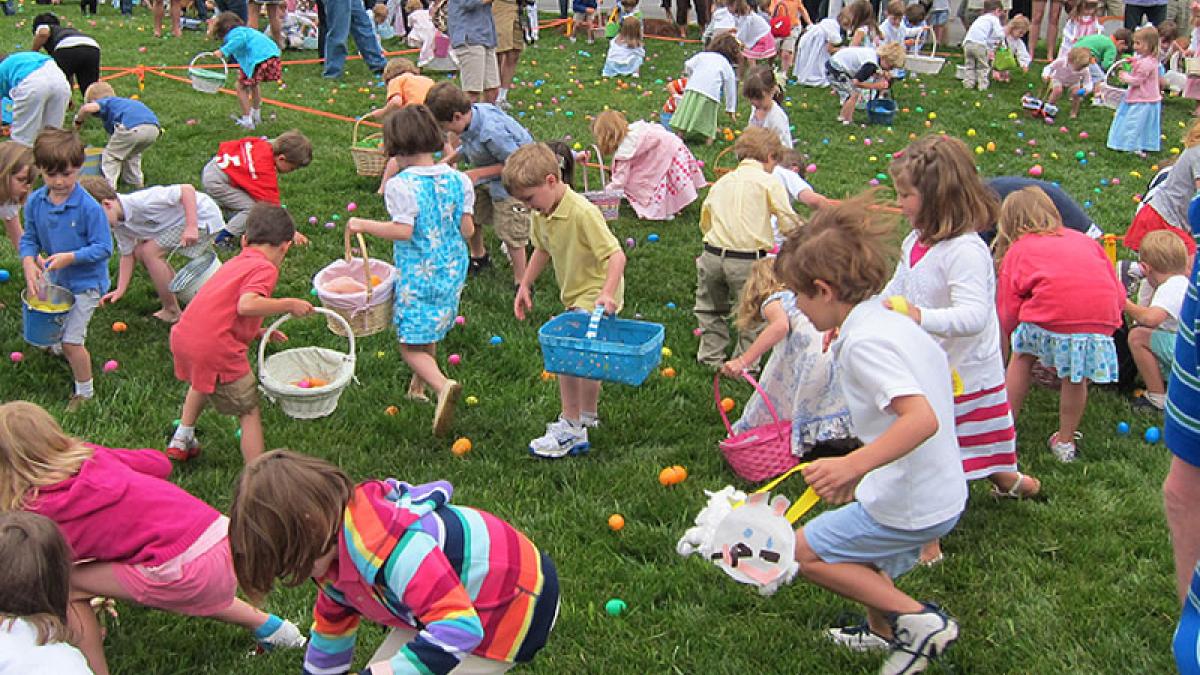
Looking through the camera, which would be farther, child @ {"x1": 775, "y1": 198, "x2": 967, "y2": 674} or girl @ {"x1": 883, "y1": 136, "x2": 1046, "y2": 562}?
girl @ {"x1": 883, "y1": 136, "x2": 1046, "y2": 562}

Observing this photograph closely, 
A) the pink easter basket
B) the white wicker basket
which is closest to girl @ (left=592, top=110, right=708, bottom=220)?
the white wicker basket

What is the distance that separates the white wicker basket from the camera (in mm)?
4770

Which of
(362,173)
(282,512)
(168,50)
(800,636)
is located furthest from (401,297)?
(168,50)

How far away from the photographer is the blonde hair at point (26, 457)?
3148 millimetres

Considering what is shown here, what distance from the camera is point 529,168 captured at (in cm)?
478

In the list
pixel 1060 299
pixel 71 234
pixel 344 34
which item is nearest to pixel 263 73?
pixel 344 34

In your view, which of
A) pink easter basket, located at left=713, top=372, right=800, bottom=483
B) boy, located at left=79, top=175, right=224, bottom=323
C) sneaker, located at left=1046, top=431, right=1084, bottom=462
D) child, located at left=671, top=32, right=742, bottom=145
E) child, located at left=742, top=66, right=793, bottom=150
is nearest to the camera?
pink easter basket, located at left=713, top=372, right=800, bottom=483

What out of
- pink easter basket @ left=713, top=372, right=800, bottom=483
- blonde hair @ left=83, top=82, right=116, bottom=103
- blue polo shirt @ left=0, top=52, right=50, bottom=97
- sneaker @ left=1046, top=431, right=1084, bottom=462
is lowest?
sneaker @ left=1046, top=431, right=1084, bottom=462

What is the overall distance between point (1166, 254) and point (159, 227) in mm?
5644

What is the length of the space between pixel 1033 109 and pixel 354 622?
39.5 ft

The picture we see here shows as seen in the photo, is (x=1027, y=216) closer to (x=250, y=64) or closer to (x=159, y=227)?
(x=159, y=227)

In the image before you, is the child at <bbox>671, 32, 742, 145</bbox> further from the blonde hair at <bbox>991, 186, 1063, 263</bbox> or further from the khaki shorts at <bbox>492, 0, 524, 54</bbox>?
the blonde hair at <bbox>991, 186, 1063, 263</bbox>

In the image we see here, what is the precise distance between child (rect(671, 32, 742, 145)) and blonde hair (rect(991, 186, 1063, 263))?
584 centimetres

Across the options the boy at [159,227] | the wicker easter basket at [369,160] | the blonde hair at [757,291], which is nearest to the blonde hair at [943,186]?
the blonde hair at [757,291]
